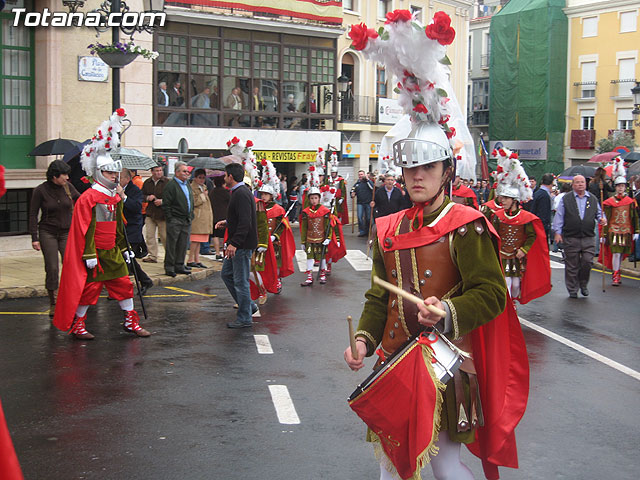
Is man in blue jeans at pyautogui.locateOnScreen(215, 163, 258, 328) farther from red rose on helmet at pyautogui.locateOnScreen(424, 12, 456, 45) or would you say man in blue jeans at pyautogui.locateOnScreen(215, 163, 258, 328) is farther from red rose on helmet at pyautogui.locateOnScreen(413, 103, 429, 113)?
red rose on helmet at pyautogui.locateOnScreen(424, 12, 456, 45)

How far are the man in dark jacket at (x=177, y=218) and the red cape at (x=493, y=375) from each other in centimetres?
1048

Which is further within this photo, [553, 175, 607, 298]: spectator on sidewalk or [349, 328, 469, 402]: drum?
[553, 175, 607, 298]: spectator on sidewalk

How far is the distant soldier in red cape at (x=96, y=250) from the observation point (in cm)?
875

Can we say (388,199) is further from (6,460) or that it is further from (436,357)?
(6,460)

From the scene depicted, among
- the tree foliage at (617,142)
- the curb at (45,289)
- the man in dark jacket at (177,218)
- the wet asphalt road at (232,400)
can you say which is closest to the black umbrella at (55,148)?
the man in dark jacket at (177,218)

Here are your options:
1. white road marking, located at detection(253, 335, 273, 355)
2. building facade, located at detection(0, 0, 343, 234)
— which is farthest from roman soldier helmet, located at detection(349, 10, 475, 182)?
building facade, located at detection(0, 0, 343, 234)

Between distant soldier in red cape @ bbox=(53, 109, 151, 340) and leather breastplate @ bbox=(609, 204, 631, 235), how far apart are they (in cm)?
924

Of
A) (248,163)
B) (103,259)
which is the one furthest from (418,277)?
(248,163)

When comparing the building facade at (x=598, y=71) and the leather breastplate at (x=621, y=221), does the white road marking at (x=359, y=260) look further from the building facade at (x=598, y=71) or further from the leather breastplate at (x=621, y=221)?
the building facade at (x=598, y=71)

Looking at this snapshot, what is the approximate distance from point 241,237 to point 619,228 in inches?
318

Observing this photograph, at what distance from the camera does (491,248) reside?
12.6 ft

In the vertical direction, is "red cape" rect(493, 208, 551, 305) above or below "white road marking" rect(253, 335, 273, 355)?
above

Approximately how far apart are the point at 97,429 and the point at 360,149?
1286 inches

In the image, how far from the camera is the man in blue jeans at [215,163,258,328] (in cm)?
986
